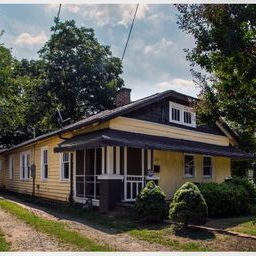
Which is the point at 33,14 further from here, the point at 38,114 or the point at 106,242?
the point at 38,114

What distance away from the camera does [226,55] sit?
8617 mm

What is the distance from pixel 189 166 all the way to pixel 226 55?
38.6ft

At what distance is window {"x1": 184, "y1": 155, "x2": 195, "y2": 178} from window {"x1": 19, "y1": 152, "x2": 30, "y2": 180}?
31.8ft

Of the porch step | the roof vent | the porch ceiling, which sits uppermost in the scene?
the roof vent

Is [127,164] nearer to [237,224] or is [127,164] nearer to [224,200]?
[224,200]

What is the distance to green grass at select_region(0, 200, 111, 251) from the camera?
8.90 metres

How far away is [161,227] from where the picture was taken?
11273 millimetres

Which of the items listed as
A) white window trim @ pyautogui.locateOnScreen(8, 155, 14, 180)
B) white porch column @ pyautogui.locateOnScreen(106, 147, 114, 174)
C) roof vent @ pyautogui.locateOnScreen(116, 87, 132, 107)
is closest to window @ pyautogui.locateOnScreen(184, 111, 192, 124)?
roof vent @ pyautogui.locateOnScreen(116, 87, 132, 107)

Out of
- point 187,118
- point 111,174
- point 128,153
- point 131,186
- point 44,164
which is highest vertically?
point 187,118

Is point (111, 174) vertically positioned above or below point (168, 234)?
above

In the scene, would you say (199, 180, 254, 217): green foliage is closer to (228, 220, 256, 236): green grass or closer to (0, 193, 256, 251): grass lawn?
(0, 193, 256, 251): grass lawn

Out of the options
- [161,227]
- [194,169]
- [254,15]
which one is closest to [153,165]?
[194,169]

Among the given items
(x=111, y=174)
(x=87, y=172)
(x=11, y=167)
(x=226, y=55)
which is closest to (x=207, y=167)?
(x=87, y=172)

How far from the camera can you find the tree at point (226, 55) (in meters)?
8.30
